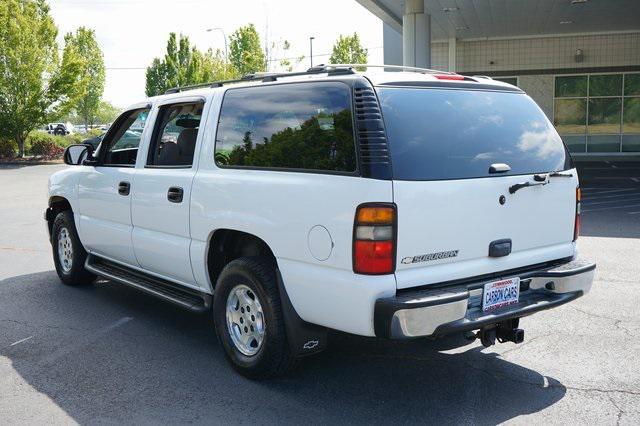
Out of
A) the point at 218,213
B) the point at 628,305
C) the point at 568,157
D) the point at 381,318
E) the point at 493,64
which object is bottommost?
the point at 628,305

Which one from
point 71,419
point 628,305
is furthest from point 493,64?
point 71,419

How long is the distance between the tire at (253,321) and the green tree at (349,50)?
5722 centimetres

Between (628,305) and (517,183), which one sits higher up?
(517,183)

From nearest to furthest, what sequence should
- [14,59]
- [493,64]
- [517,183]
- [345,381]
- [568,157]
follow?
[517,183]
[345,381]
[568,157]
[493,64]
[14,59]

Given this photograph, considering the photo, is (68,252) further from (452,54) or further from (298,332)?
(452,54)

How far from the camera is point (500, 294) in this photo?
420 cm

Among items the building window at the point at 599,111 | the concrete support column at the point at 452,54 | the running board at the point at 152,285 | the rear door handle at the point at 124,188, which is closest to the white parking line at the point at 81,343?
the running board at the point at 152,285

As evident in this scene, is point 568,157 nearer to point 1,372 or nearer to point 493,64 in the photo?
point 1,372

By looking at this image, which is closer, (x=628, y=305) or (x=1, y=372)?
(x=1, y=372)

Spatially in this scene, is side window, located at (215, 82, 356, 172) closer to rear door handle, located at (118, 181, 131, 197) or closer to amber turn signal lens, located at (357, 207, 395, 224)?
amber turn signal lens, located at (357, 207, 395, 224)

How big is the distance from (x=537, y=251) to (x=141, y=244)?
309 cm

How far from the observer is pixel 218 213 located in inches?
185

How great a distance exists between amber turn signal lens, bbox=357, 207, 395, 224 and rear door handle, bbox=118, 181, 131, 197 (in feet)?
8.93

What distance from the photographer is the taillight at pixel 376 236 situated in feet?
12.3
